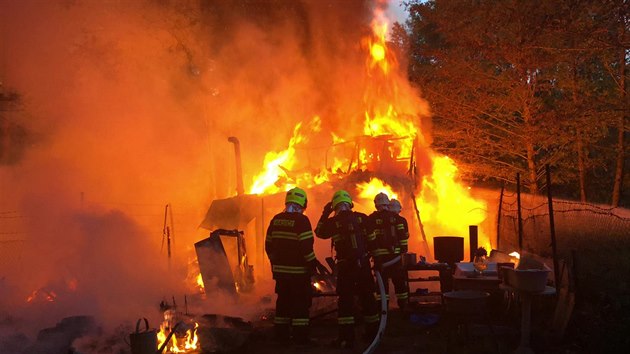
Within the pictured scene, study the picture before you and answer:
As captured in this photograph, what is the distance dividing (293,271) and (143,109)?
8.78 m

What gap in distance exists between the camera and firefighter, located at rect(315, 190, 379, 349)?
718 centimetres

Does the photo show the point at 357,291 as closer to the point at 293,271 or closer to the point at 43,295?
the point at 293,271

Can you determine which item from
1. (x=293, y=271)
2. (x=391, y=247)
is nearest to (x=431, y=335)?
(x=391, y=247)

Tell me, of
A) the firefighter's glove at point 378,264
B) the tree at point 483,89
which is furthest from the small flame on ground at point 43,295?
the tree at point 483,89

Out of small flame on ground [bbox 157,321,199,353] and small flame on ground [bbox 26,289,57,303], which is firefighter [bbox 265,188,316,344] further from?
small flame on ground [bbox 26,289,57,303]

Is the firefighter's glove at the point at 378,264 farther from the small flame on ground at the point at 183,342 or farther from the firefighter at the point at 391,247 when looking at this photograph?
the small flame on ground at the point at 183,342

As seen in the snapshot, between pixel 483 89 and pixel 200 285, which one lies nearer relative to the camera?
pixel 200 285

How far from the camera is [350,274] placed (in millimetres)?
7348

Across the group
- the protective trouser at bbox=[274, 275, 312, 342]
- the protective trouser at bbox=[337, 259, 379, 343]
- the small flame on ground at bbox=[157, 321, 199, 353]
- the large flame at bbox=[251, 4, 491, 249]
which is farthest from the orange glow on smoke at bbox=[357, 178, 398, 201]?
the small flame on ground at bbox=[157, 321, 199, 353]

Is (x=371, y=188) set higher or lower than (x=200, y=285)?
higher

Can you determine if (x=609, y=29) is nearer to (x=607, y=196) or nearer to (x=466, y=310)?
(x=466, y=310)

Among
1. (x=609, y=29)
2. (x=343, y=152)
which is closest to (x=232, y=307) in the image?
(x=343, y=152)

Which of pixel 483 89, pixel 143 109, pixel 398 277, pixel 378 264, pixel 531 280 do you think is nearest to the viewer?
pixel 531 280

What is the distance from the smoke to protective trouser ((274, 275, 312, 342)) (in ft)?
10.3
